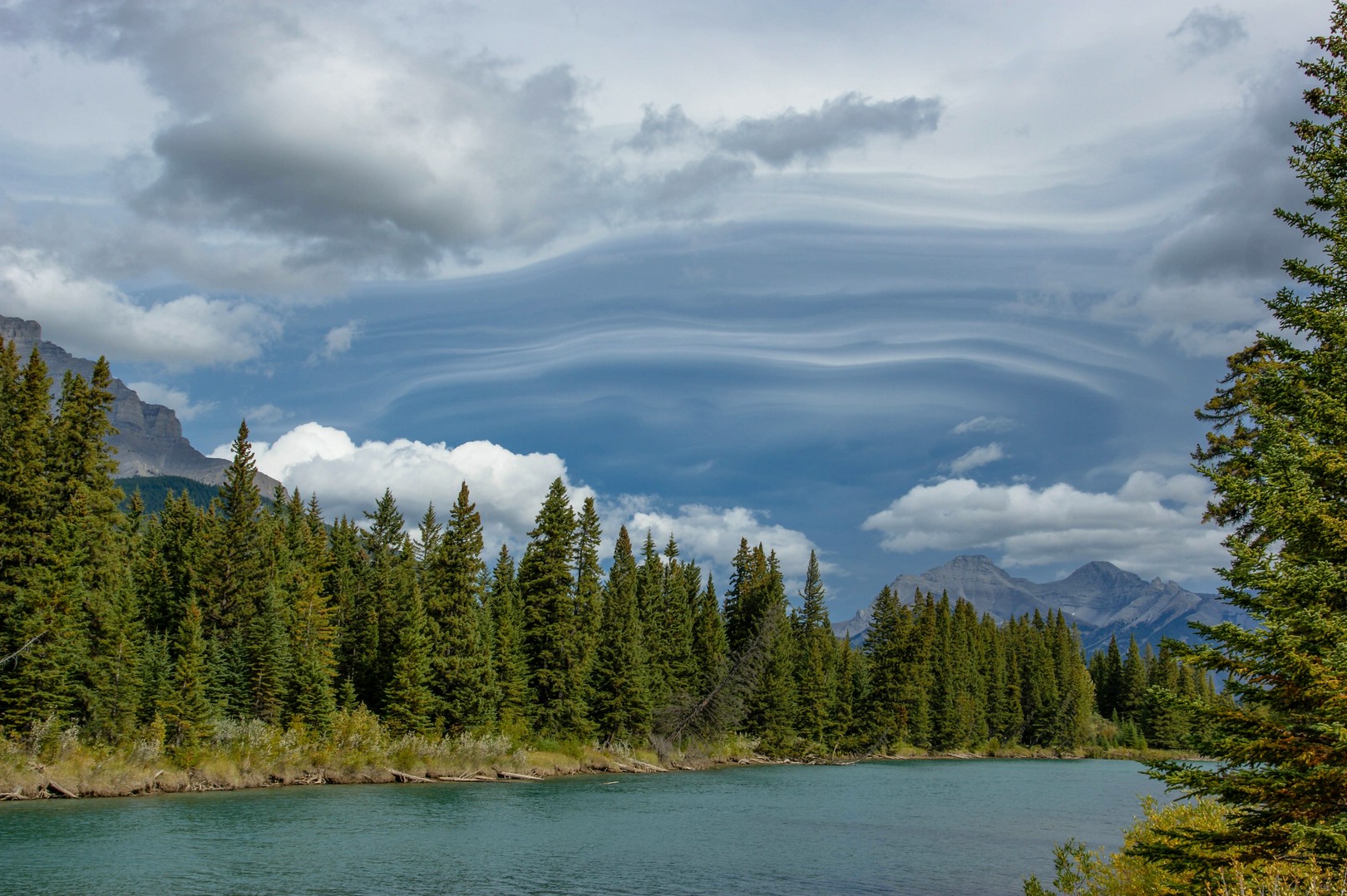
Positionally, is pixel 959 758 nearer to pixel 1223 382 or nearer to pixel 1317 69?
pixel 1223 382

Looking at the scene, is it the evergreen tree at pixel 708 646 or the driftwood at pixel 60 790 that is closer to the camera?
the driftwood at pixel 60 790

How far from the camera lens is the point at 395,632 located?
84.8 meters

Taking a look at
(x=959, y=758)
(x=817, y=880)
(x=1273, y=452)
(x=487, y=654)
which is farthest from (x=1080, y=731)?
(x=1273, y=452)

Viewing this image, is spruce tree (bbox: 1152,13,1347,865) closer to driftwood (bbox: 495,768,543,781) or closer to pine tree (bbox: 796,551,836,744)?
driftwood (bbox: 495,768,543,781)

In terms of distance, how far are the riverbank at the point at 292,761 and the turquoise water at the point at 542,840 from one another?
272 centimetres

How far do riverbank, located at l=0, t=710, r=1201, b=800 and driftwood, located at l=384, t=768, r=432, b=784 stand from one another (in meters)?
0.08

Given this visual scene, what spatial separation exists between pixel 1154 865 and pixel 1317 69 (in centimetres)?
1636

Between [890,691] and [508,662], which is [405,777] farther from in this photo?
[890,691]

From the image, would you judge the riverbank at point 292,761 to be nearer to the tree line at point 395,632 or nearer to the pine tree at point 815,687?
the tree line at point 395,632

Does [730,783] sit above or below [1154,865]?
below

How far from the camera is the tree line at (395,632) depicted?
198 ft

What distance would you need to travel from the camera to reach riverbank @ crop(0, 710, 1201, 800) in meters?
53.2

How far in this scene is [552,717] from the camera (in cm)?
8406

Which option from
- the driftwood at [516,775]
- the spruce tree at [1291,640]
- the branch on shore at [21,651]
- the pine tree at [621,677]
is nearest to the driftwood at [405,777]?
the driftwood at [516,775]
